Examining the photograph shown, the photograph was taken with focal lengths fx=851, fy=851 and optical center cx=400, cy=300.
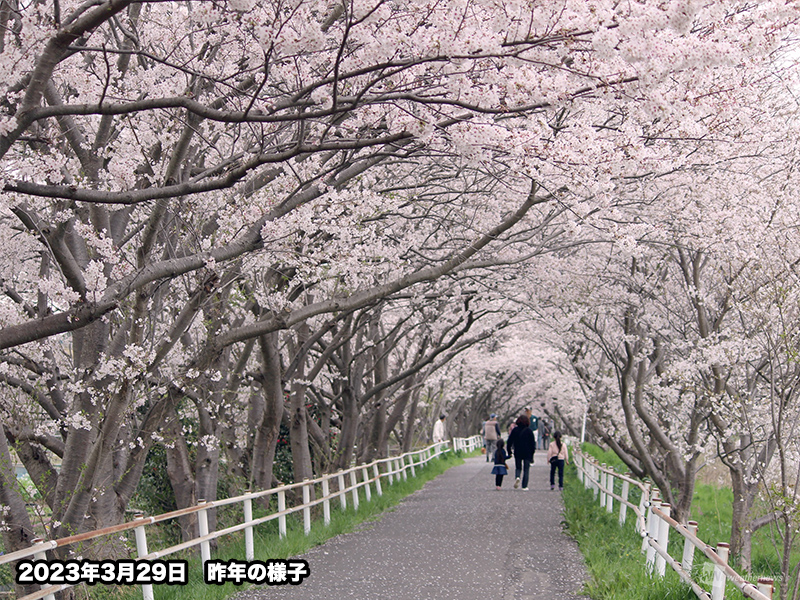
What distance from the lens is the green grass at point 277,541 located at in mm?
8195

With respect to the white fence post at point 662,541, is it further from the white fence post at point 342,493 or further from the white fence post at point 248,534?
the white fence post at point 342,493

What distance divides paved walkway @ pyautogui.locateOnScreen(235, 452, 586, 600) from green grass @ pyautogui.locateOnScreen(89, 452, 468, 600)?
218 mm

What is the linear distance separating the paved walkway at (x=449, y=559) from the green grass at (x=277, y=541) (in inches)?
8.6

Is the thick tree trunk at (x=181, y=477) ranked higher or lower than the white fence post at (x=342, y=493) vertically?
higher

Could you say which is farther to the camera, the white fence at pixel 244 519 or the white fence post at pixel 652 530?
the white fence post at pixel 652 530

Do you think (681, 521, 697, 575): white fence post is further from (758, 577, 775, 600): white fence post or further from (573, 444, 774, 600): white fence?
(758, 577, 775, 600): white fence post

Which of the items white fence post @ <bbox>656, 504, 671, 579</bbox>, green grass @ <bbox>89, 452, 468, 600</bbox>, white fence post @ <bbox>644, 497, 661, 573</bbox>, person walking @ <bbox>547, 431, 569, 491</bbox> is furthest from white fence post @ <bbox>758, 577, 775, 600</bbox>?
person walking @ <bbox>547, 431, 569, 491</bbox>

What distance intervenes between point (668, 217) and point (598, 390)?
10.2 meters

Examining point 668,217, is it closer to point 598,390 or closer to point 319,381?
point 598,390

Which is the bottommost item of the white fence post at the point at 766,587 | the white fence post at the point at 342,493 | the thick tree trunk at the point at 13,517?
the white fence post at the point at 342,493

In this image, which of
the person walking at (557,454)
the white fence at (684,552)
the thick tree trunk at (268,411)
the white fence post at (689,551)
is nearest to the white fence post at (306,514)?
the thick tree trunk at (268,411)

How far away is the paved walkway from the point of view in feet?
28.9

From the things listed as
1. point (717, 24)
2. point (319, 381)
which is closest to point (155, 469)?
point (319, 381)

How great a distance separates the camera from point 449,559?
1085 cm
